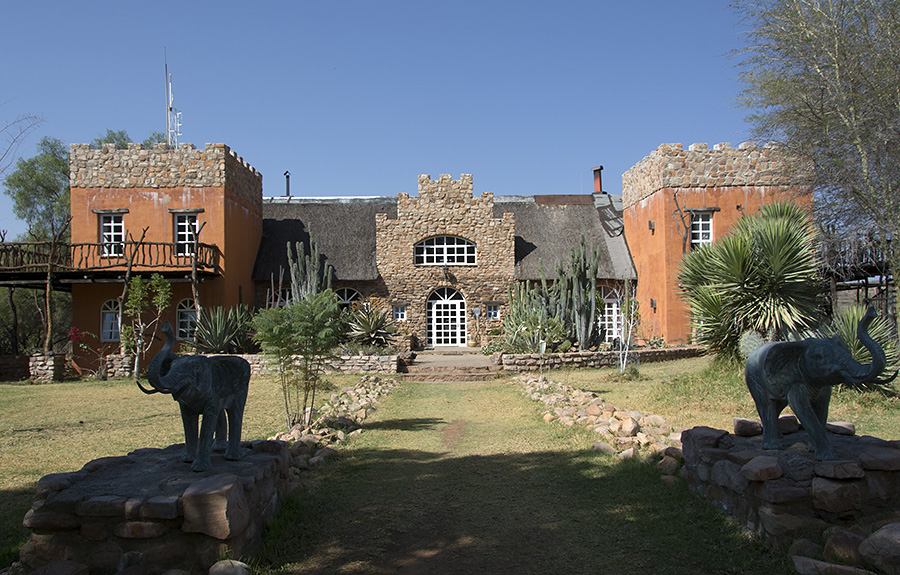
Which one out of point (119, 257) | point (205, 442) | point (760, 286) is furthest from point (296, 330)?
point (119, 257)

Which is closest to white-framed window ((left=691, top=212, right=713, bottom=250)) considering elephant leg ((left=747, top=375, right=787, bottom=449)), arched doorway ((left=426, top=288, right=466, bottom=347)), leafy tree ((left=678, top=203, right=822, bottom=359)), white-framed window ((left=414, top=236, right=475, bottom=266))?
white-framed window ((left=414, top=236, right=475, bottom=266))

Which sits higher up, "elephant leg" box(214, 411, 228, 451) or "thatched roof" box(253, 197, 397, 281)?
"thatched roof" box(253, 197, 397, 281)

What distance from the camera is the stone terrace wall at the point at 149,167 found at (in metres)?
20.1

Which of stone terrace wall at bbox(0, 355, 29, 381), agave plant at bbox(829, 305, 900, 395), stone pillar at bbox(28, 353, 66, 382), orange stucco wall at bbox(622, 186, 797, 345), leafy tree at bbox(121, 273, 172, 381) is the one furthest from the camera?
orange stucco wall at bbox(622, 186, 797, 345)

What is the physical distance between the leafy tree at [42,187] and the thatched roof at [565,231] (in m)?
21.1

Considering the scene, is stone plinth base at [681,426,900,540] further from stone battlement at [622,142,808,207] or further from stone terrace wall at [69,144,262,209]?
stone terrace wall at [69,144,262,209]

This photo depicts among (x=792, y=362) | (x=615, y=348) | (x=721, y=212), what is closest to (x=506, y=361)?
(x=615, y=348)

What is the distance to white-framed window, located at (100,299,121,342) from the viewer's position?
20.2 m

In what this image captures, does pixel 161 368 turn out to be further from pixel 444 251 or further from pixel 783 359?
pixel 444 251

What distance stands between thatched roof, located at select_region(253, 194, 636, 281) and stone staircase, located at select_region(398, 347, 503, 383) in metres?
5.74

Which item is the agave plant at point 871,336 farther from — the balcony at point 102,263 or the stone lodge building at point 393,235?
the balcony at point 102,263

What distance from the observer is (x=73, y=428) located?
966 cm

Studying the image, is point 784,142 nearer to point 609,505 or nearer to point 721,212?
point 721,212

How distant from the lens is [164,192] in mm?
20188
